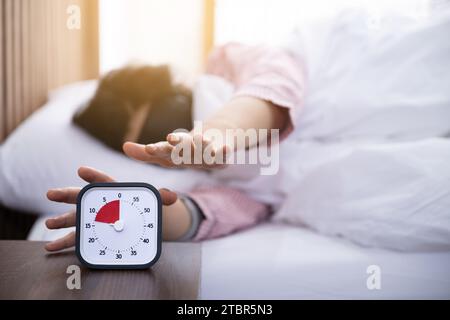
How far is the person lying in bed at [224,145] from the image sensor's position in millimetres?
403

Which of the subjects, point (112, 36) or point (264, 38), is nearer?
point (112, 36)

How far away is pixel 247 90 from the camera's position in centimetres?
57

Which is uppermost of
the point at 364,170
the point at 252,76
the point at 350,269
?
the point at 252,76

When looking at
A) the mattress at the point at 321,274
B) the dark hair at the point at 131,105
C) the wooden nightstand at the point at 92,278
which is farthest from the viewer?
the dark hair at the point at 131,105

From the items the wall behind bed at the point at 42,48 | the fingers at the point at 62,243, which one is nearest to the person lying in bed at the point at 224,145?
the fingers at the point at 62,243

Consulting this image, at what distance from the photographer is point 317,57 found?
700mm

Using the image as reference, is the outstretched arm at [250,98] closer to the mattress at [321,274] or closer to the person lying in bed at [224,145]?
the person lying in bed at [224,145]

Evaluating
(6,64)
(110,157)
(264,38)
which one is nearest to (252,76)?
(264,38)

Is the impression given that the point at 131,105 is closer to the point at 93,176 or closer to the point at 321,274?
the point at 93,176

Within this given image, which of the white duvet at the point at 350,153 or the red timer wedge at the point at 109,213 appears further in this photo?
the white duvet at the point at 350,153

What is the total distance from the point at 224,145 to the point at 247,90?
0.62 ft

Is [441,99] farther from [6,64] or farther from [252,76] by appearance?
[6,64]

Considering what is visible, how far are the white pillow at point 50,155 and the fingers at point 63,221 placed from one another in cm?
18

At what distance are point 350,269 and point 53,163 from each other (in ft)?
1.53
